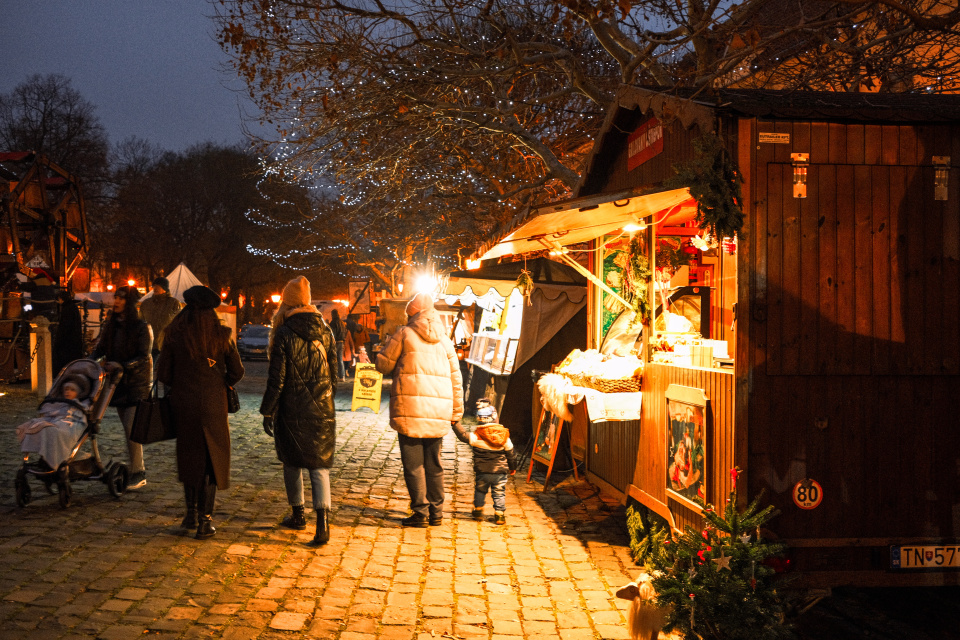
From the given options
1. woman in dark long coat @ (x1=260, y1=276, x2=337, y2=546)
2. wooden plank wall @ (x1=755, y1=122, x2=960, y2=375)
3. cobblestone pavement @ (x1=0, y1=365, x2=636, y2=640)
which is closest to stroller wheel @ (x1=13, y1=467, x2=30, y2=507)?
cobblestone pavement @ (x1=0, y1=365, x2=636, y2=640)

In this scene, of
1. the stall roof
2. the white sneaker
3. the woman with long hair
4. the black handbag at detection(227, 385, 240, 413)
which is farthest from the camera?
the stall roof

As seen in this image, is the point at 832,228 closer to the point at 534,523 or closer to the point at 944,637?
the point at 944,637

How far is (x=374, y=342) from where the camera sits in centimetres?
3747

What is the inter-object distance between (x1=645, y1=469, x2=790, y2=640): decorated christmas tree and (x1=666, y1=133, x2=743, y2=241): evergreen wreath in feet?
5.30

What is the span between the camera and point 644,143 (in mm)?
7074

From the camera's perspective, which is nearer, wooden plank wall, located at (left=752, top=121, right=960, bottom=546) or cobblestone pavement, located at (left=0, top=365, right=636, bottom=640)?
cobblestone pavement, located at (left=0, top=365, right=636, bottom=640)

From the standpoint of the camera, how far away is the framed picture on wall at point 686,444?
17.5 feet

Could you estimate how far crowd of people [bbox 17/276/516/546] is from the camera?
6.47m

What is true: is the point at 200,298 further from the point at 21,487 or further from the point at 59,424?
the point at 21,487

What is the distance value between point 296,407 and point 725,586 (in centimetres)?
368

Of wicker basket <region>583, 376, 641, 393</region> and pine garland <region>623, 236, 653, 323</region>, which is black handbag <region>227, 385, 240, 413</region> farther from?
pine garland <region>623, 236, 653, 323</region>

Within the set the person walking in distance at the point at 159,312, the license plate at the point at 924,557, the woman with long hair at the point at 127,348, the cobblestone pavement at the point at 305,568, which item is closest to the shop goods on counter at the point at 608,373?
the cobblestone pavement at the point at 305,568

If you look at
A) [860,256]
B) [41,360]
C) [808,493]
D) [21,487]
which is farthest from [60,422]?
[41,360]

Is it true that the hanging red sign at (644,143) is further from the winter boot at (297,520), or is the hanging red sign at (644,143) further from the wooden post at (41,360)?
the wooden post at (41,360)
